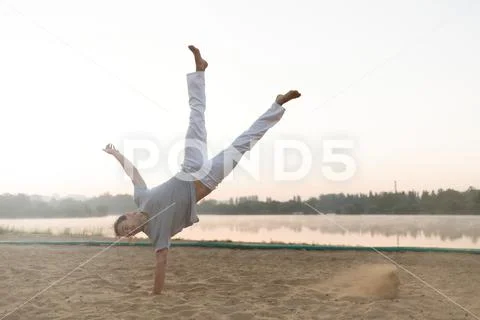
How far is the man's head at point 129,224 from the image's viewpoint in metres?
4.35

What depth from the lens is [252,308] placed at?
4.09 meters

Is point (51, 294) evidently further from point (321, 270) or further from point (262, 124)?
point (321, 270)

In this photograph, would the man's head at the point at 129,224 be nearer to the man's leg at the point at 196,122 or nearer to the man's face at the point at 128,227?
the man's face at the point at 128,227

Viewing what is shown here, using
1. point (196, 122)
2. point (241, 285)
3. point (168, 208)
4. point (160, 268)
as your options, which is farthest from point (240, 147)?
point (241, 285)

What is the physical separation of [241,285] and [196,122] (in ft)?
6.25

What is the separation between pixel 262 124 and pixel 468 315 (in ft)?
8.24

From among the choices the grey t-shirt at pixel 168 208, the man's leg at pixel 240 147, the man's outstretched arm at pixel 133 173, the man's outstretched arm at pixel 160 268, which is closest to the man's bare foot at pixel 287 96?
the man's leg at pixel 240 147

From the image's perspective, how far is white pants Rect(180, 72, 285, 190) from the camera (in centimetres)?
446

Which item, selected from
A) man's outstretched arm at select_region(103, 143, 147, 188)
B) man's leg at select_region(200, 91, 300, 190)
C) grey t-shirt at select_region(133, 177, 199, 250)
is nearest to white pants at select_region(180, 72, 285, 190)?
man's leg at select_region(200, 91, 300, 190)

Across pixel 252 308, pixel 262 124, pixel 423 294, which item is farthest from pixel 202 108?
pixel 423 294

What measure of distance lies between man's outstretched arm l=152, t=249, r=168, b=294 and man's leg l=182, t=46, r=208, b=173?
2.74 feet

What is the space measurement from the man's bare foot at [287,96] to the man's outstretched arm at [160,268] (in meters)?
1.85

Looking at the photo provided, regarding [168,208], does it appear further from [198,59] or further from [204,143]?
[198,59]

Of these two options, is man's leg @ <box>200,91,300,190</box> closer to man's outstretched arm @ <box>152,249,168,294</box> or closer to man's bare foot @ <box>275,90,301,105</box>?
man's bare foot @ <box>275,90,301,105</box>
